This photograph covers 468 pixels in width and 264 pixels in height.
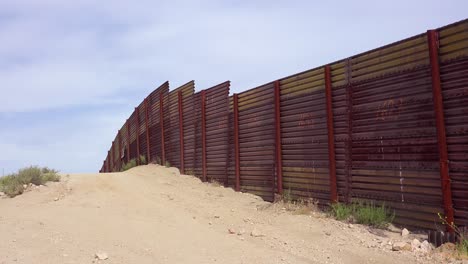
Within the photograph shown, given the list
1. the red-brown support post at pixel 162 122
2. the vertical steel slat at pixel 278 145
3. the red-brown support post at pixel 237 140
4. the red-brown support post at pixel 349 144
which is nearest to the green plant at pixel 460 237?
the red-brown support post at pixel 349 144

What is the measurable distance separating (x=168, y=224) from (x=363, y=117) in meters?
3.84

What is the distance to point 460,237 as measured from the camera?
571 centimetres

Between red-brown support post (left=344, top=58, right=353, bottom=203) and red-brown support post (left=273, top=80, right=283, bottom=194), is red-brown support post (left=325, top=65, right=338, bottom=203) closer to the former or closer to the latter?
red-brown support post (left=344, top=58, right=353, bottom=203)

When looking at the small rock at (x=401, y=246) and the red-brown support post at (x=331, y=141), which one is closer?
the small rock at (x=401, y=246)

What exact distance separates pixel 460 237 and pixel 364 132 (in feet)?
7.76

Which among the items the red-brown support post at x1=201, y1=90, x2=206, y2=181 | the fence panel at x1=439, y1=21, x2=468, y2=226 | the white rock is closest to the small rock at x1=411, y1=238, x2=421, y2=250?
the white rock

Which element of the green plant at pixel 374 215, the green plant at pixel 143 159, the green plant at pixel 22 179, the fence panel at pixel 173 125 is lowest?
the green plant at pixel 374 215

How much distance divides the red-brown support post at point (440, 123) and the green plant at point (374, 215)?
1.02m

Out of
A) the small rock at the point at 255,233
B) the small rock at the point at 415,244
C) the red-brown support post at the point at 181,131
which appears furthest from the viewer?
the red-brown support post at the point at 181,131

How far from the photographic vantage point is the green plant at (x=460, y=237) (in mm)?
5414

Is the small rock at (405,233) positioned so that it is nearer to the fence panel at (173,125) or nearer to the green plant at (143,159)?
the fence panel at (173,125)

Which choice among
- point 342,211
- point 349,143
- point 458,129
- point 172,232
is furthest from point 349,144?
point 172,232

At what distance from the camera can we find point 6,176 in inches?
506

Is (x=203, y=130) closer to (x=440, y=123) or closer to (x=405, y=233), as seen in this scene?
(x=405, y=233)
